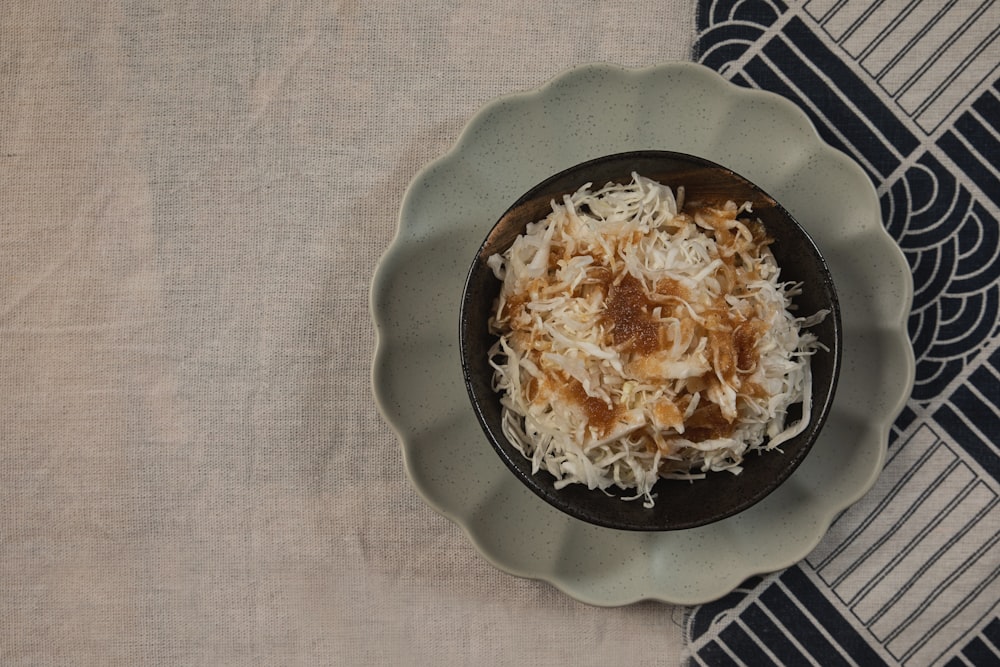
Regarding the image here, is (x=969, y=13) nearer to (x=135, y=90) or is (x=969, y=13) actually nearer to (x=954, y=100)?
(x=954, y=100)

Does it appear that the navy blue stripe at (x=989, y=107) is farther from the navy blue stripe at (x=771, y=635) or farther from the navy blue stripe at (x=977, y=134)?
the navy blue stripe at (x=771, y=635)

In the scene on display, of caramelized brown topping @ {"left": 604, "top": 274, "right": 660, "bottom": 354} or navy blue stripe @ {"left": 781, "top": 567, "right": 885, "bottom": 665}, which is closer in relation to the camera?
caramelized brown topping @ {"left": 604, "top": 274, "right": 660, "bottom": 354}

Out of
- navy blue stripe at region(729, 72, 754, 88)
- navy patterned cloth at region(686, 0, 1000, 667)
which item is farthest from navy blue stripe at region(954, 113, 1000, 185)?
navy blue stripe at region(729, 72, 754, 88)

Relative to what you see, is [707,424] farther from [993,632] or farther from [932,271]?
[993,632]

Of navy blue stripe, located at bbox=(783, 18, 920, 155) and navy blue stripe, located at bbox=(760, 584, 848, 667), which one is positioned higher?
navy blue stripe, located at bbox=(783, 18, 920, 155)

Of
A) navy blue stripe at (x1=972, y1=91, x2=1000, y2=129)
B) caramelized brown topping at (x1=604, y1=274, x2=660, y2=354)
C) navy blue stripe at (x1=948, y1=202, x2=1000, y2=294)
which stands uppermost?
navy blue stripe at (x1=972, y1=91, x2=1000, y2=129)

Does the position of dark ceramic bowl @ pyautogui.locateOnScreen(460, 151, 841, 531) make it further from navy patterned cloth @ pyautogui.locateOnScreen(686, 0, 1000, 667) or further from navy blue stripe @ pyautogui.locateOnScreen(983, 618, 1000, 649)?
navy blue stripe @ pyautogui.locateOnScreen(983, 618, 1000, 649)
